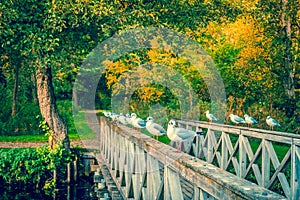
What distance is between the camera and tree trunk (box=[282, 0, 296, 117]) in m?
18.5

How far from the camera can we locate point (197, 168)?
3891 millimetres

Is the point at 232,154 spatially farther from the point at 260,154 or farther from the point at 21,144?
the point at 21,144

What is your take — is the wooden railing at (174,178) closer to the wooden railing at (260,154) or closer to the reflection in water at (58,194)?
the wooden railing at (260,154)

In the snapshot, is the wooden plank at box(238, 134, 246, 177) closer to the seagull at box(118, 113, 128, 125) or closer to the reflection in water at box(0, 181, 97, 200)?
the reflection in water at box(0, 181, 97, 200)

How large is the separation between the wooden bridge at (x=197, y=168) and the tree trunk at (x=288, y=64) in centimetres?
561

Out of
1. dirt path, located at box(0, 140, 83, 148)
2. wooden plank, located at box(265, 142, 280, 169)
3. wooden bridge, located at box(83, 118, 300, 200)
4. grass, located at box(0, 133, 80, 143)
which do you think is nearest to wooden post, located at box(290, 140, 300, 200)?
wooden bridge, located at box(83, 118, 300, 200)

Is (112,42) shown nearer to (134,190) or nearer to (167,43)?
(167,43)

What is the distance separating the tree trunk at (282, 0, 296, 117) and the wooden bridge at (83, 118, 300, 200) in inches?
221

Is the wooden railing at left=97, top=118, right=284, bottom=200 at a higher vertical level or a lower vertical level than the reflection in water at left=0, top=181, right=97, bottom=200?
higher

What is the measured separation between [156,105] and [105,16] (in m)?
8.34

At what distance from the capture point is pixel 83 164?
14.9 meters

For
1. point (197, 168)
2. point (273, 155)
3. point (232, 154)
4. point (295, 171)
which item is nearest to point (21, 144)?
point (232, 154)

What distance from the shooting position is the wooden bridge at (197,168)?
345 cm

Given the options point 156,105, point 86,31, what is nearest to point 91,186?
point 86,31
